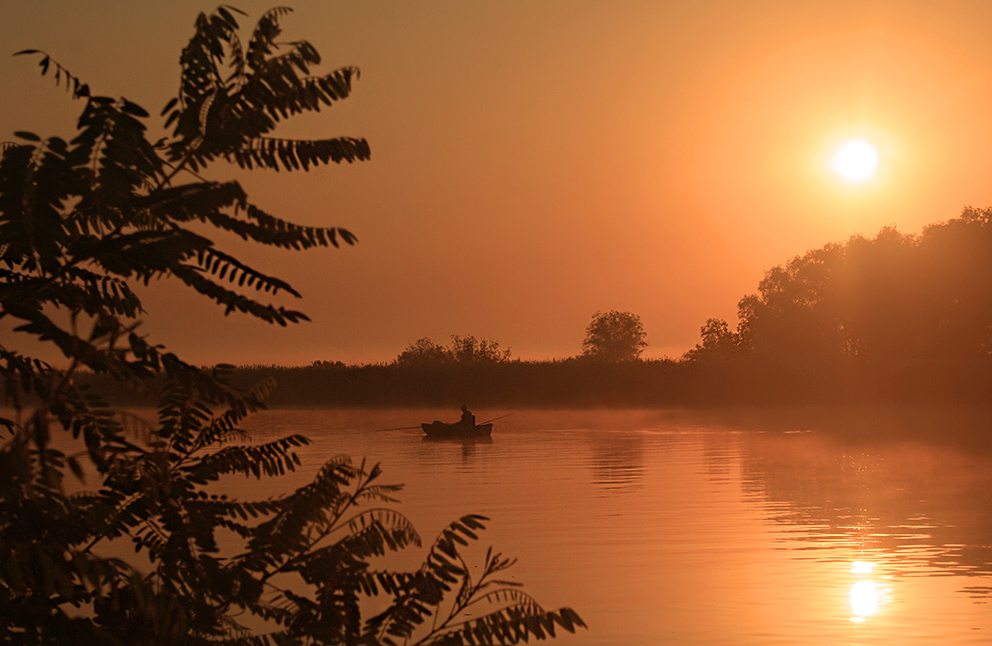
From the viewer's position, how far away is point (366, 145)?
286cm

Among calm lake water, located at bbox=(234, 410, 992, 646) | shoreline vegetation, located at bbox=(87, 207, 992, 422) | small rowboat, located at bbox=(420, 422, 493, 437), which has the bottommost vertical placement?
calm lake water, located at bbox=(234, 410, 992, 646)

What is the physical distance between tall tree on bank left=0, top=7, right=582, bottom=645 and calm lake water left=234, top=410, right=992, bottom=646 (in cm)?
733

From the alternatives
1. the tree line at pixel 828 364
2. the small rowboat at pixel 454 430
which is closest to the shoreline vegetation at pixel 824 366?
the tree line at pixel 828 364

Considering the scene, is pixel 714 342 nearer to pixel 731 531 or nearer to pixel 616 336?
pixel 616 336

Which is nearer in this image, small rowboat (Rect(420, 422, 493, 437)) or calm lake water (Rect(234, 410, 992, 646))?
calm lake water (Rect(234, 410, 992, 646))

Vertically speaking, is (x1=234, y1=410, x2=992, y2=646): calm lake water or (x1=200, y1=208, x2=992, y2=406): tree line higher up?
(x1=200, y1=208, x2=992, y2=406): tree line

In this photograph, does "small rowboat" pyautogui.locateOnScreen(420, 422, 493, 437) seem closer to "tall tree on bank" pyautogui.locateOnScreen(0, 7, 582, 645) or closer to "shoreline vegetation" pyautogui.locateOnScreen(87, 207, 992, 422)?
"shoreline vegetation" pyautogui.locateOnScreen(87, 207, 992, 422)

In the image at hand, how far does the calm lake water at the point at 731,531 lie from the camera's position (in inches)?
440

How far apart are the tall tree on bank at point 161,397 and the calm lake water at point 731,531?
7.33m

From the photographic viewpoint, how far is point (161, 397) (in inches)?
135

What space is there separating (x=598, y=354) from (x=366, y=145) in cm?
12746

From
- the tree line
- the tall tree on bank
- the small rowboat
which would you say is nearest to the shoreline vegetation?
the tree line

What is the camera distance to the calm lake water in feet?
36.7

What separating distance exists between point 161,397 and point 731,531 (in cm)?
1538
